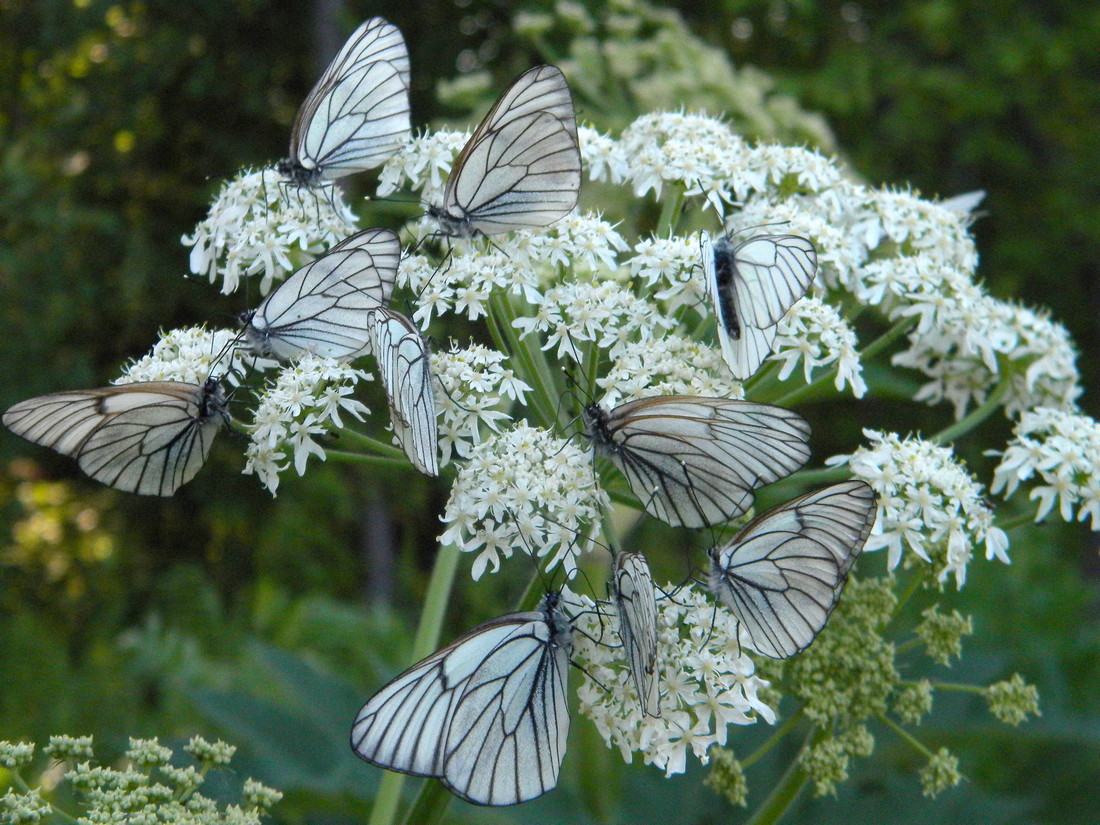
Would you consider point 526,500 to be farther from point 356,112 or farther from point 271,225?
point 356,112

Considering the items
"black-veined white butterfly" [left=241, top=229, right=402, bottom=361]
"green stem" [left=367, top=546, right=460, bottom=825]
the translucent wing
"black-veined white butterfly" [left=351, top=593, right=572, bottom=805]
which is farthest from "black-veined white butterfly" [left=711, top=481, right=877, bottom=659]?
"black-veined white butterfly" [left=241, top=229, right=402, bottom=361]

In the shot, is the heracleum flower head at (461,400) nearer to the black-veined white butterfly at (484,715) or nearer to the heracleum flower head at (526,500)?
the heracleum flower head at (526,500)

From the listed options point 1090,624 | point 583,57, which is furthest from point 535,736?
point 1090,624

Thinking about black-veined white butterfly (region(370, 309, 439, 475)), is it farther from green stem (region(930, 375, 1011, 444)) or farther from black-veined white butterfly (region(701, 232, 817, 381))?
green stem (region(930, 375, 1011, 444))

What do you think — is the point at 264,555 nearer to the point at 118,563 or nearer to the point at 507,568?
the point at 118,563

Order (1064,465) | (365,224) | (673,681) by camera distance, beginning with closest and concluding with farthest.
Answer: (673,681)
(1064,465)
(365,224)

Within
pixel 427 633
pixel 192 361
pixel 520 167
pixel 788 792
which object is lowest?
pixel 788 792

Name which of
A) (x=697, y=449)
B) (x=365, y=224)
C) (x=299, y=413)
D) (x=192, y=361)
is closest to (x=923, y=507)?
(x=697, y=449)

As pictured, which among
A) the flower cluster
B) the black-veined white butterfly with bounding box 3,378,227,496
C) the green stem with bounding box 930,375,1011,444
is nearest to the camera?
the flower cluster
